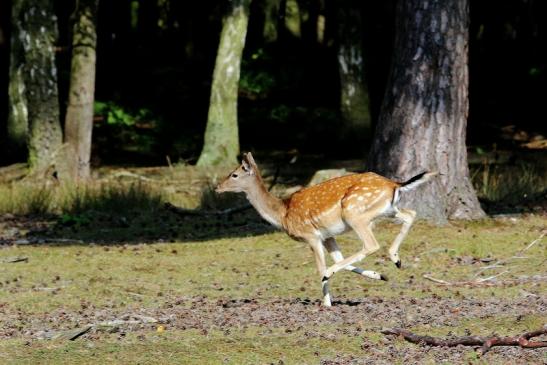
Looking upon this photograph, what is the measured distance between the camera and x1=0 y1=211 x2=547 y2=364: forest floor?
9492mm

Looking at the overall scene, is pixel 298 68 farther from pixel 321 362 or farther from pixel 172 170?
pixel 321 362

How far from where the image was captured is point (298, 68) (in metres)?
38.1

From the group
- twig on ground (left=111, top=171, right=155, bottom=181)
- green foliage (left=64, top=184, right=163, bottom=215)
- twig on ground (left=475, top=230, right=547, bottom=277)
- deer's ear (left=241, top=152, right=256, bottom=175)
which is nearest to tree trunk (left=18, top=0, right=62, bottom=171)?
twig on ground (left=111, top=171, right=155, bottom=181)

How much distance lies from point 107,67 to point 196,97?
5530mm

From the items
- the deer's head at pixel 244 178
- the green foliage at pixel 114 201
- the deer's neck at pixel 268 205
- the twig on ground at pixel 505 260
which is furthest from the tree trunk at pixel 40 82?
the twig on ground at pixel 505 260

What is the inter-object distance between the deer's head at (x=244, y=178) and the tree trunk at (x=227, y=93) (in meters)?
13.3

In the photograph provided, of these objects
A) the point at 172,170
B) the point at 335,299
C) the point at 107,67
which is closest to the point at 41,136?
the point at 172,170

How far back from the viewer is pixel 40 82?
23.3m

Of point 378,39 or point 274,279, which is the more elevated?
point 378,39

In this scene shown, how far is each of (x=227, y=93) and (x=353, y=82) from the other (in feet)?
11.8

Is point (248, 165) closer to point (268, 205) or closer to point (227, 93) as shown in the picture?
point (268, 205)

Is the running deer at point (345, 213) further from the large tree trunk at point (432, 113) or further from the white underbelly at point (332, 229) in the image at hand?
the large tree trunk at point (432, 113)

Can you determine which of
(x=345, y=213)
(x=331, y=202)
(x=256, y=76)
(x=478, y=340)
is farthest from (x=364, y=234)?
(x=256, y=76)

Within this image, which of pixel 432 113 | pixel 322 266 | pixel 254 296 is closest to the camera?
pixel 322 266
